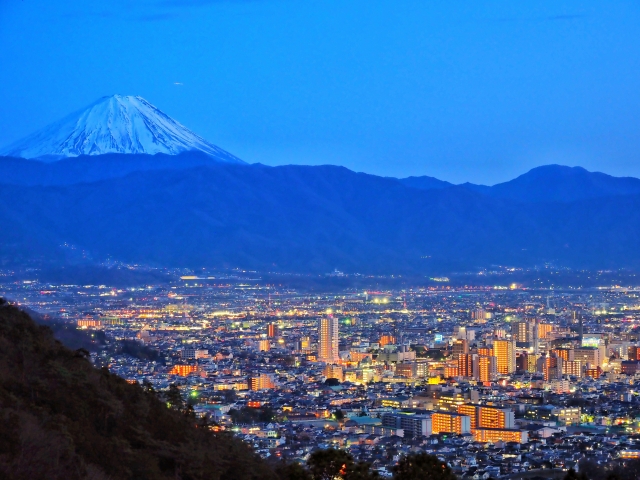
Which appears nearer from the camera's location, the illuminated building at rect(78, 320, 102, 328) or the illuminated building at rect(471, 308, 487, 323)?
the illuminated building at rect(78, 320, 102, 328)

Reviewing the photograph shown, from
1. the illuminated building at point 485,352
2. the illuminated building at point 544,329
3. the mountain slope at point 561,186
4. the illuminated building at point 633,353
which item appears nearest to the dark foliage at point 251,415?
the illuminated building at point 485,352

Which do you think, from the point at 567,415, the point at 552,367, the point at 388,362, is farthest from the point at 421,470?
the point at 552,367

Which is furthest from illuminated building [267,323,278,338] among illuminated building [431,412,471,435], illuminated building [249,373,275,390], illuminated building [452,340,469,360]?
illuminated building [431,412,471,435]

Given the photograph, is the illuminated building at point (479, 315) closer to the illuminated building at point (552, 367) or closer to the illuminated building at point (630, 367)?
the illuminated building at point (630, 367)

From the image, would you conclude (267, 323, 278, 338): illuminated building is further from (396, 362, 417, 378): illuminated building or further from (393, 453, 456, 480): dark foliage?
(393, 453, 456, 480): dark foliage

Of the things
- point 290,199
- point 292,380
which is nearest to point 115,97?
point 290,199

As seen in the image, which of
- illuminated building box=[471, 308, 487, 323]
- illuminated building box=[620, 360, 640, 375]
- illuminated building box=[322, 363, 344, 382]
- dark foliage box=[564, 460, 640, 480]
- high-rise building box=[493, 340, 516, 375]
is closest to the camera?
dark foliage box=[564, 460, 640, 480]

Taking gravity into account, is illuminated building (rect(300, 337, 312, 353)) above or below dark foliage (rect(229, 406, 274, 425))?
above

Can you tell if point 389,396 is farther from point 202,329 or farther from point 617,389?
point 202,329
